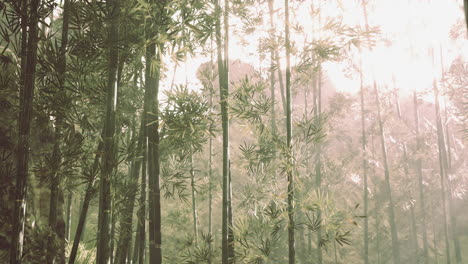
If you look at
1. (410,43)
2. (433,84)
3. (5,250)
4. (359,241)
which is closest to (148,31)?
(5,250)

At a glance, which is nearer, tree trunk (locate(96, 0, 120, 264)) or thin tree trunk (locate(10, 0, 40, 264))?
thin tree trunk (locate(10, 0, 40, 264))

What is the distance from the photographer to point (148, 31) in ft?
9.09

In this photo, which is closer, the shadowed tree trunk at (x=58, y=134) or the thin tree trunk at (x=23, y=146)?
the thin tree trunk at (x=23, y=146)

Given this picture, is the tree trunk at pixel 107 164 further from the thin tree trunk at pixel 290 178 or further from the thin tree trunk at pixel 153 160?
the thin tree trunk at pixel 290 178

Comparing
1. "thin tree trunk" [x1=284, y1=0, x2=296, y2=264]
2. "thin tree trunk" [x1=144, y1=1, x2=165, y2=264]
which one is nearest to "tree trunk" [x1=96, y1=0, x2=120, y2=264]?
"thin tree trunk" [x1=144, y1=1, x2=165, y2=264]

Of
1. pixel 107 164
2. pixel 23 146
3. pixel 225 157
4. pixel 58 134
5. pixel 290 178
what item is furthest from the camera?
pixel 225 157

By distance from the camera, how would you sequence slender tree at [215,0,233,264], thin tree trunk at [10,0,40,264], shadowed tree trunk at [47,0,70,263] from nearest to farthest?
thin tree trunk at [10,0,40,264] < shadowed tree trunk at [47,0,70,263] < slender tree at [215,0,233,264]

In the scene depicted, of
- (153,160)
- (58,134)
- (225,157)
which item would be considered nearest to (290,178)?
(225,157)

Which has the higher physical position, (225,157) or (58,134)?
(58,134)

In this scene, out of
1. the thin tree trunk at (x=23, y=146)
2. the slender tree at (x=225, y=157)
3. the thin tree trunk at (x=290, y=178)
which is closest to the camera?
the thin tree trunk at (x=23, y=146)

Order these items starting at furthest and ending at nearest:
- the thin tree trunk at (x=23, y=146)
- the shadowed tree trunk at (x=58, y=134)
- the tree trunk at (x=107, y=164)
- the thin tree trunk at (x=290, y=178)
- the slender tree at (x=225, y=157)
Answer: the slender tree at (x=225, y=157), the thin tree trunk at (x=290, y=178), the shadowed tree trunk at (x=58, y=134), the tree trunk at (x=107, y=164), the thin tree trunk at (x=23, y=146)

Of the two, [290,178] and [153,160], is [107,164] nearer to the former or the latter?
A: [153,160]

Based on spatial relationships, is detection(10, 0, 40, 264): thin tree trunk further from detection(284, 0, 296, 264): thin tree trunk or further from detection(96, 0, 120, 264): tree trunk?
detection(284, 0, 296, 264): thin tree trunk

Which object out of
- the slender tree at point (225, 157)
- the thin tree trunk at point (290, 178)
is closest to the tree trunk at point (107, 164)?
the slender tree at point (225, 157)
